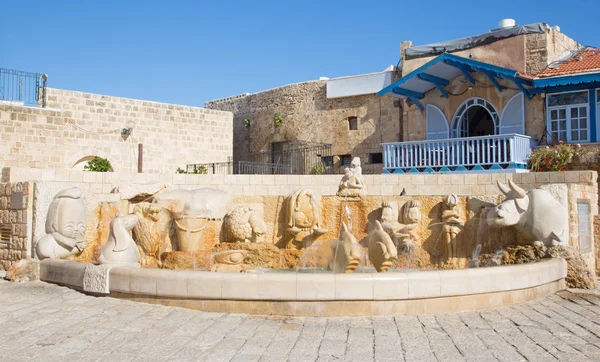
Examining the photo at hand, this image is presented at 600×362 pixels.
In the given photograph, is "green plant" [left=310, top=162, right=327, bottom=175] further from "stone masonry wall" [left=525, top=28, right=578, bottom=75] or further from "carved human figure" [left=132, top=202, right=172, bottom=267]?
"carved human figure" [left=132, top=202, right=172, bottom=267]

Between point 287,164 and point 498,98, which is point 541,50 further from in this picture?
point 287,164

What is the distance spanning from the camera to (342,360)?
439 cm

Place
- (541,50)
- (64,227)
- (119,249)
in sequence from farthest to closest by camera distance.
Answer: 1. (541,50)
2. (64,227)
3. (119,249)

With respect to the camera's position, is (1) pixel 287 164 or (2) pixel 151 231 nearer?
(2) pixel 151 231

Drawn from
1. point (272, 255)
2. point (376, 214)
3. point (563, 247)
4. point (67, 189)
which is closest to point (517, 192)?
point (563, 247)

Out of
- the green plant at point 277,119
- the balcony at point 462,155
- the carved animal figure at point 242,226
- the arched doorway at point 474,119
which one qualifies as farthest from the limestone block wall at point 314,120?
the carved animal figure at point 242,226

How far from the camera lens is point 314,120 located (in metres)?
22.8

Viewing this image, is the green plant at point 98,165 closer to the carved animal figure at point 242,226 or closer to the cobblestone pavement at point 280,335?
the carved animal figure at point 242,226

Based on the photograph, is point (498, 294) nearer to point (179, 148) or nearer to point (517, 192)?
point (517, 192)

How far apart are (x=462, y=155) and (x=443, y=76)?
3.43 metres

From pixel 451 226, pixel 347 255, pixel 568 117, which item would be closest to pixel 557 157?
pixel 568 117

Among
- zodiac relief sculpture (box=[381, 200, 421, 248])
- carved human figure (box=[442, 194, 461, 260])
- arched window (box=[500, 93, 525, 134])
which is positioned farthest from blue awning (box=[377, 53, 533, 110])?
zodiac relief sculpture (box=[381, 200, 421, 248])

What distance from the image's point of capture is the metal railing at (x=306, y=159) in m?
21.7

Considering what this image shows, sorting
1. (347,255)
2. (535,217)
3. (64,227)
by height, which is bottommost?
(347,255)
